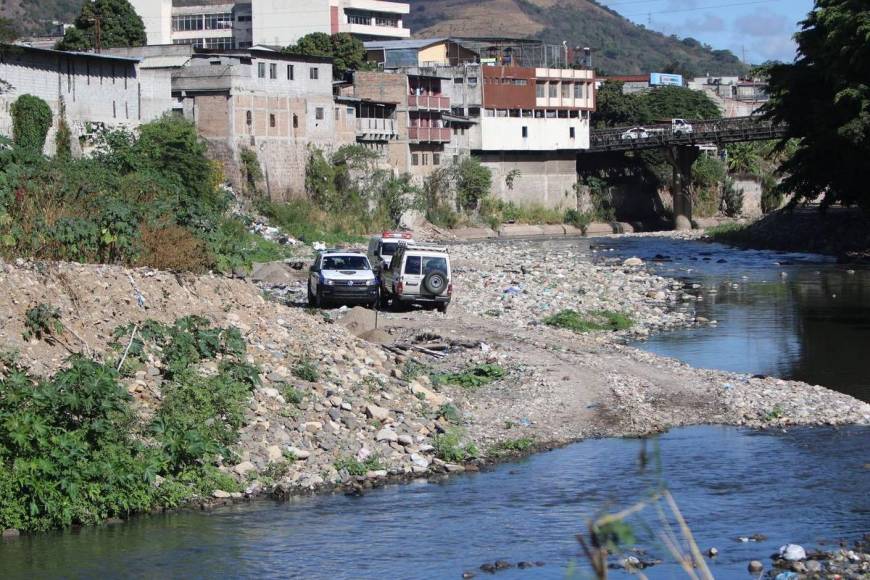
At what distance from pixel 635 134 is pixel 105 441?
8076 cm

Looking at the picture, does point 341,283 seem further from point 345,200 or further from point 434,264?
point 345,200

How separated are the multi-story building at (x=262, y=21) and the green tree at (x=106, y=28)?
59.9 feet

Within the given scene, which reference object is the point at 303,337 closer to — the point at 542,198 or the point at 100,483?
the point at 100,483

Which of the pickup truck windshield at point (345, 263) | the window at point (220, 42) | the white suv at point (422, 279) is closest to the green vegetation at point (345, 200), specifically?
the pickup truck windshield at point (345, 263)

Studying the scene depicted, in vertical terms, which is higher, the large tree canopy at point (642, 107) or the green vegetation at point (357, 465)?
the large tree canopy at point (642, 107)

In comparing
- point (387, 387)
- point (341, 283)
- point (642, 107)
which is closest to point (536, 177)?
point (642, 107)

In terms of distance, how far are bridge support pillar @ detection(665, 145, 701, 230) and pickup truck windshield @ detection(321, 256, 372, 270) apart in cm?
5869

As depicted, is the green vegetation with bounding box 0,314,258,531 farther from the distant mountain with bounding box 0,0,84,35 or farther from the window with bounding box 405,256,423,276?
the distant mountain with bounding box 0,0,84,35

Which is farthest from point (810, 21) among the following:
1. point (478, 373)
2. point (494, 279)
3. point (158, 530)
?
point (158, 530)

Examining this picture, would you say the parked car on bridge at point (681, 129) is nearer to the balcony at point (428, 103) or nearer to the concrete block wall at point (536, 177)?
the concrete block wall at point (536, 177)

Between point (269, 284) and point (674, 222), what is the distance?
54.6 meters

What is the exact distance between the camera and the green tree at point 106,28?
76875 millimetres

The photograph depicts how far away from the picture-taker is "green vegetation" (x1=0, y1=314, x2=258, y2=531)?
13.6 m

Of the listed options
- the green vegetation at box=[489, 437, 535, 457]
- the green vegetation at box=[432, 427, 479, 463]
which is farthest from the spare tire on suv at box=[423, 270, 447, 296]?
the green vegetation at box=[432, 427, 479, 463]
